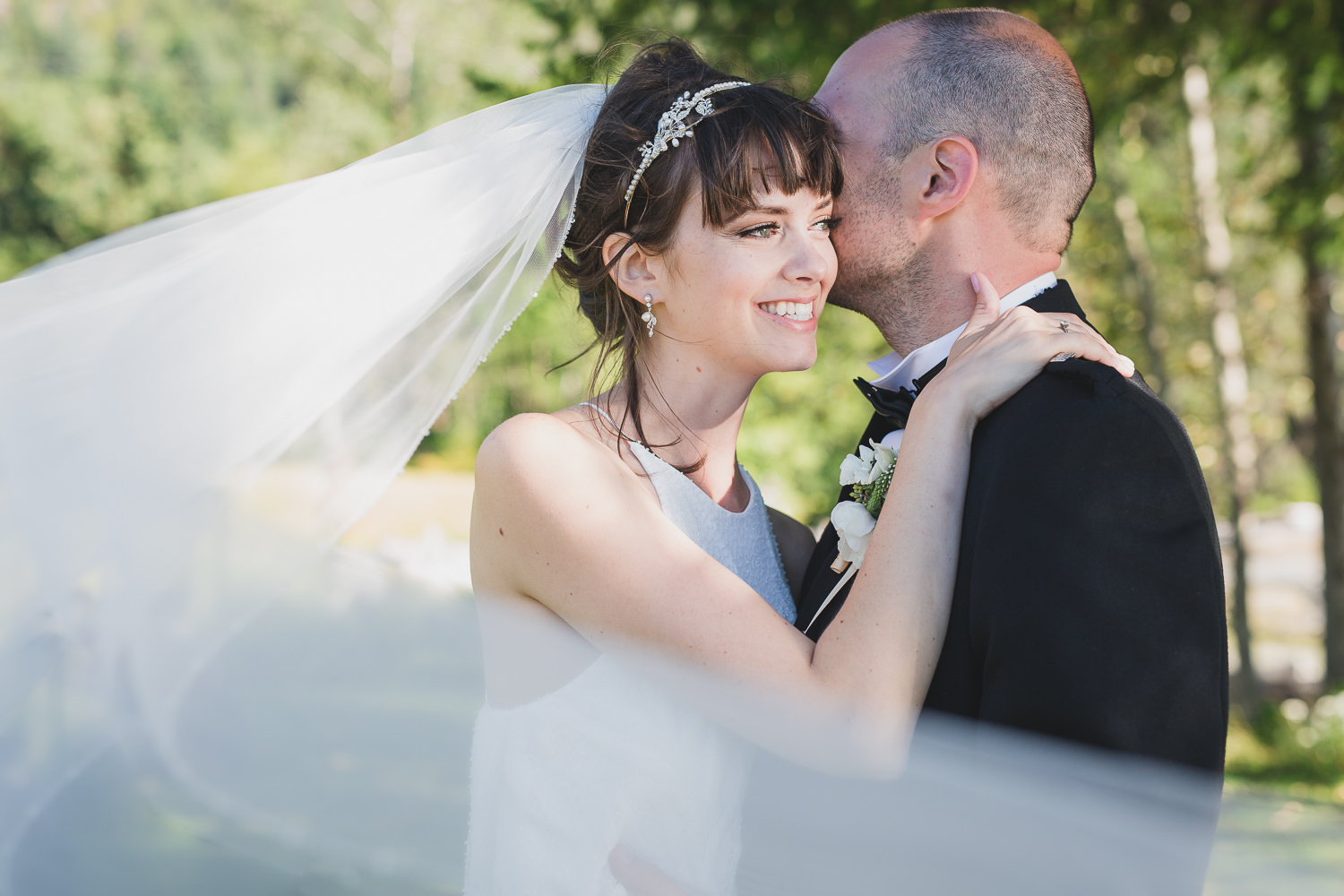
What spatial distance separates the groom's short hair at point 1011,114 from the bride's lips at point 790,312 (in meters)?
0.43

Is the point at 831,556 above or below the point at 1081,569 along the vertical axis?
below

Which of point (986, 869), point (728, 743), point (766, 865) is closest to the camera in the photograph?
point (986, 869)

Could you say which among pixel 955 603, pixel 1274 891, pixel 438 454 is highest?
pixel 955 603

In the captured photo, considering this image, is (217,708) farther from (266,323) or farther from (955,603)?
(955,603)

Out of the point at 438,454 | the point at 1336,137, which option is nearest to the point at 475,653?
the point at 1336,137

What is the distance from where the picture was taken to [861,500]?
241 centimetres

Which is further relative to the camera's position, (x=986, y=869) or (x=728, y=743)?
(x=728, y=743)

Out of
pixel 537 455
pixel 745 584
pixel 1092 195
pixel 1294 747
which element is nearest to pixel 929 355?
pixel 745 584

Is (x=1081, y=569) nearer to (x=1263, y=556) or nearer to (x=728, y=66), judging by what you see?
(x=728, y=66)

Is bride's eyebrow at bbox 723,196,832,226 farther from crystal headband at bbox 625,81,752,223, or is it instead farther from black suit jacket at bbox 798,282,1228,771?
black suit jacket at bbox 798,282,1228,771

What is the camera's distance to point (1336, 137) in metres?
7.09

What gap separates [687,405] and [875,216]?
2.25 feet

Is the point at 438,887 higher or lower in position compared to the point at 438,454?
higher

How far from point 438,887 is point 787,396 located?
37.9ft
